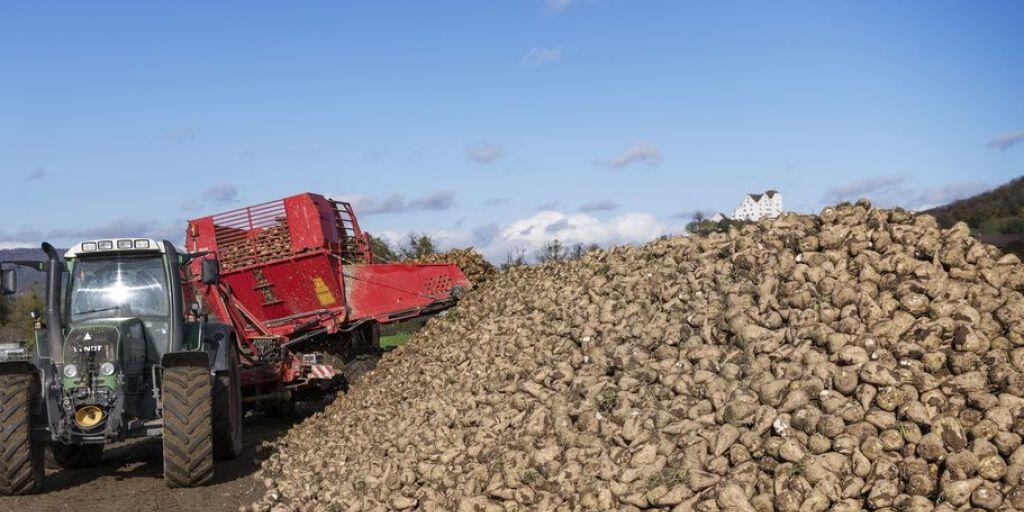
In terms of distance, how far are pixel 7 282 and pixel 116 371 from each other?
4.20 ft

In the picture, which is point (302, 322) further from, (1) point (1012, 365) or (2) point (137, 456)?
(1) point (1012, 365)

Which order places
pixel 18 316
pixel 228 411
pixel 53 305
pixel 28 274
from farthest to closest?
pixel 18 316
pixel 228 411
pixel 28 274
pixel 53 305

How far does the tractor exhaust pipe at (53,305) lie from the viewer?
9453 mm

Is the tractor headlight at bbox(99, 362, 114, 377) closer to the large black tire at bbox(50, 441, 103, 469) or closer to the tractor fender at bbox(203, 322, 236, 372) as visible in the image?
the tractor fender at bbox(203, 322, 236, 372)

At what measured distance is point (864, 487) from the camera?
5434 mm

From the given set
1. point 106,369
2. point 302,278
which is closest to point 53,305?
point 106,369

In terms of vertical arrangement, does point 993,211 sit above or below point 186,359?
above

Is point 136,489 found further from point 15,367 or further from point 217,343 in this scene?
point 217,343

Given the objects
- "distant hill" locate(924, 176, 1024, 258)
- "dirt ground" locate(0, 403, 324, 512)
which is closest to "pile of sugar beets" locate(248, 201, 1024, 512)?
"dirt ground" locate(0, 403, 324, 512)

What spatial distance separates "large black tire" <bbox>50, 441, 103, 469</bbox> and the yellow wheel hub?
1.57 metres

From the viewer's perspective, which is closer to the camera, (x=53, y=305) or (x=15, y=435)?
(x=15, y=435)

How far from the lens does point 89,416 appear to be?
8.99m

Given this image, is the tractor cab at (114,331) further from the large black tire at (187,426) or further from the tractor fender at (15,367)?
the large black tire at (187,426)

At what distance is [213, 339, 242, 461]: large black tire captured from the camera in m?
10.2
